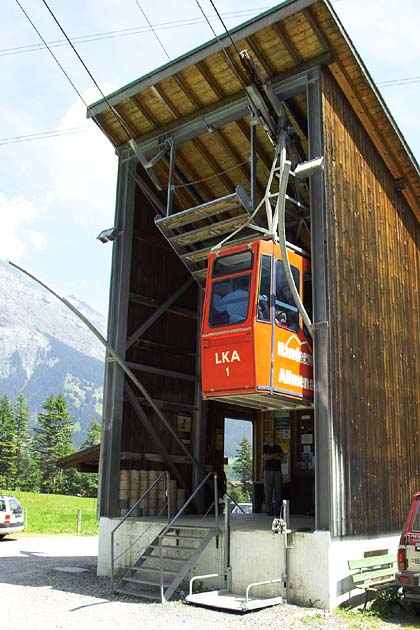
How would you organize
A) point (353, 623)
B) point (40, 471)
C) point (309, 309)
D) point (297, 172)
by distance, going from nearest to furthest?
point (353, 623), point (297, 172), point (309, 309), point (40, 471)

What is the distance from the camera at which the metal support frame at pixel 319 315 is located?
34.6ft

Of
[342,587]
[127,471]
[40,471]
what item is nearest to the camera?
[342,587]

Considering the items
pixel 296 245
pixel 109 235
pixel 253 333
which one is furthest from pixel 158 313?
pixel 253 333

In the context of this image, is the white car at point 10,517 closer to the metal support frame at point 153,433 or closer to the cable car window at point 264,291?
the metal support frame at point 153,433

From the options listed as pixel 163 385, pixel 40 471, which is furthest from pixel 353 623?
pixel 40 471

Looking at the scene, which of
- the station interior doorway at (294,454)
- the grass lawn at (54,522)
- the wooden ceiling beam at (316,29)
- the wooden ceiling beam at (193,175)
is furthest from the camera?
the grass lawn at (54,522)

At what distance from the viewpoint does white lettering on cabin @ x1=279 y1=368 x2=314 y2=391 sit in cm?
1066

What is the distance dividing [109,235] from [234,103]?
416 cm

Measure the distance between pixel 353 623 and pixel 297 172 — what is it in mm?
7052

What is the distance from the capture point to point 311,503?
16281 mm

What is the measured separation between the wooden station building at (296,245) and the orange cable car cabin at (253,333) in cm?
46

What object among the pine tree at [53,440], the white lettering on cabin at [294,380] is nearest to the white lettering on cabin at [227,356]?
the white lettering on cabin at [294,380]

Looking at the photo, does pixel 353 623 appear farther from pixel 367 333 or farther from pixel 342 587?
pixel 367 333

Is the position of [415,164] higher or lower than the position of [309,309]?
higher
